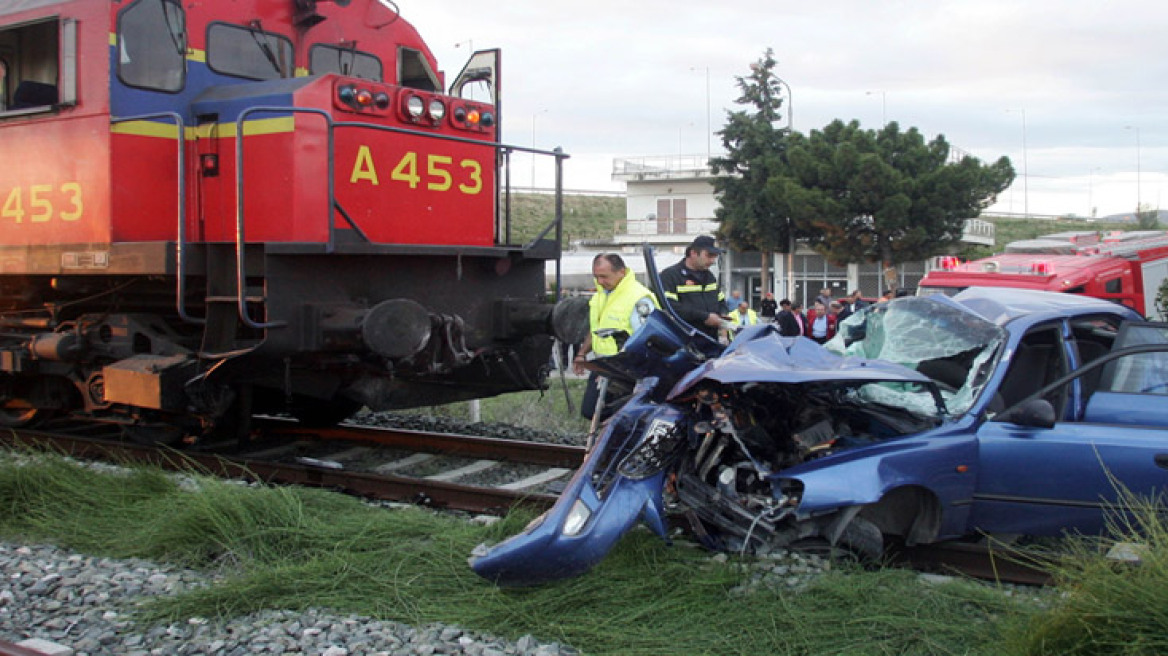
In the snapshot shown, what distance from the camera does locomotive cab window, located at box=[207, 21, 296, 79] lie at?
7652 mm

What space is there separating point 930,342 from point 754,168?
103 ft

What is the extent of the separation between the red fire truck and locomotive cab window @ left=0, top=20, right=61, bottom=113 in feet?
35.2

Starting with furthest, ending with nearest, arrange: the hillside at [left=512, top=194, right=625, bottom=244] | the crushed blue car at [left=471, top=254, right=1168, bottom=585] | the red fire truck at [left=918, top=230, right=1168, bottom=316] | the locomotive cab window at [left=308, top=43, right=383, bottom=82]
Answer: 1. the hillside at [left=512, top=194, right=625, bottom=244]
2. the red fire truck at [left=918, top=230, right=1168, bottom=316]
3. the locomotive cab window at [left=308, top=43, right=383, bottom=82]
4. the crushed blue car at [left=471, top=254, right=1168, bottom=585]

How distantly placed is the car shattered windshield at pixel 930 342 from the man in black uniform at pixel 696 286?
1659mm

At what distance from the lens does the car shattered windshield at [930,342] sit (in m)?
5.12

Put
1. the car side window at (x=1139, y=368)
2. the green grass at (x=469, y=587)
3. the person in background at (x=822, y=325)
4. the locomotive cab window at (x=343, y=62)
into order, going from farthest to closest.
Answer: the person in background at (x=822, y=325), the locomotive cab window at (x=343, y=62), the car side window at (x=1139, y=368), the green grass at (x=469, y=587)

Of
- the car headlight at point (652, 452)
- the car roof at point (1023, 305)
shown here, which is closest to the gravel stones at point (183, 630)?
the car headlight at point (652, 452)

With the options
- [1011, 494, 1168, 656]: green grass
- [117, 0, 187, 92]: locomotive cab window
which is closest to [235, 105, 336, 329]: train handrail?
[117, 0, 187, 92]: locomotive cab window

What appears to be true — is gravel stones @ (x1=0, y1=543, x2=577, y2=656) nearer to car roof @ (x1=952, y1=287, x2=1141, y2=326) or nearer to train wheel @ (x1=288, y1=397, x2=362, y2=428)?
car roof @ (x1=952, y1=287, x2=1141, y2=326)

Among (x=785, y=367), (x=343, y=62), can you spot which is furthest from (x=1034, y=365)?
(x=343, y=62)

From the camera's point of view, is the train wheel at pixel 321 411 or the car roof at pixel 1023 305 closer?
the car roof at pixel 1023 305

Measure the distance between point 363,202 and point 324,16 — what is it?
1.89m

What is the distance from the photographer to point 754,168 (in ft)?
118

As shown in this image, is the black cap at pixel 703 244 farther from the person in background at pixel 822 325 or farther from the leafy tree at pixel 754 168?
the leafy tree at pixel 754 168
